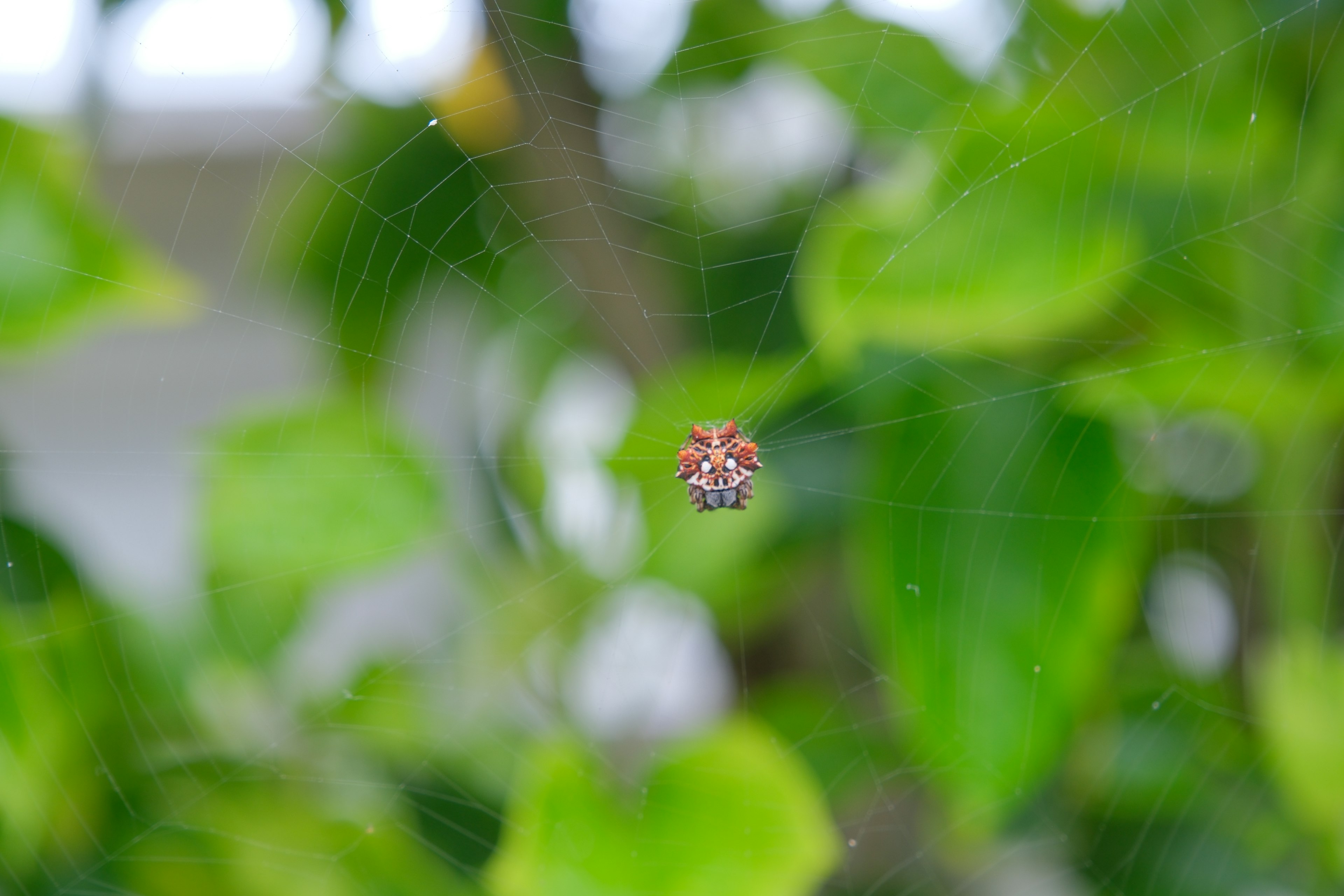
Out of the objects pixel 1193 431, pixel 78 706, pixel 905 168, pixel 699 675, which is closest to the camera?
pixel 905 168

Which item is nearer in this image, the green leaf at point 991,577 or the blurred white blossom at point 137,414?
the green leaf at point 991,577

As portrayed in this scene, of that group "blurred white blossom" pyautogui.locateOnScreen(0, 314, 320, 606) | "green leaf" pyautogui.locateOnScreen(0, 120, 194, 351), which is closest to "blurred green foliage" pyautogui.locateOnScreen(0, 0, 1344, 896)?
"green leaf" pyautogui.locateOnScreen(0, 120, 194, 351)

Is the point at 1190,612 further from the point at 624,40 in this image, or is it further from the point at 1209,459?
the point at 624,40

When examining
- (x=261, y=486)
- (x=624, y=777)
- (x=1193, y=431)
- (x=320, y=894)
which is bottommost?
(x=320, y=894)

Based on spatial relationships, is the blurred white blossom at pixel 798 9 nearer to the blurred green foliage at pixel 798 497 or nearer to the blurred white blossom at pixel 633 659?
the blurred green foliage at pixel 798 497

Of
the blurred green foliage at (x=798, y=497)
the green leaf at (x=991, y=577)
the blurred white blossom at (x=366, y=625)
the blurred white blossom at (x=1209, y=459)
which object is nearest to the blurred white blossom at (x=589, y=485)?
the blurred green foliage at (x=798, y=497)

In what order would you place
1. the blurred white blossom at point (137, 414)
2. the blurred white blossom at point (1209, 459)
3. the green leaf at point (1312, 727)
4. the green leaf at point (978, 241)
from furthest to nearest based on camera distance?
1. the blurred white blossom at point (137, 414)
2. the blurred white blossom at point (1209, 459)
3. the green leaf at point (1312, 727)
4. the green leaf at point (978, 241)

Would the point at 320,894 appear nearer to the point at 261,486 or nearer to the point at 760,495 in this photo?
the point at 261,486

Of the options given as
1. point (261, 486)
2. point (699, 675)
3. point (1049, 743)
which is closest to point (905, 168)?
point (1049, 743)
